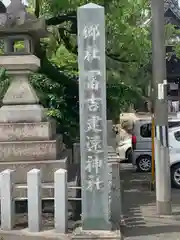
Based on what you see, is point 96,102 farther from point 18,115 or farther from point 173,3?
point 173,3

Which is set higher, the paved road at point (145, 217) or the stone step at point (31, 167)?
the stone step at point (31, 167)

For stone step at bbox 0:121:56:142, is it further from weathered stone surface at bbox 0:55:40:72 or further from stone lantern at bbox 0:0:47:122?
weathered stone surface at bbox 0:55:40:72

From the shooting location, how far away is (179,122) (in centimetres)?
1717

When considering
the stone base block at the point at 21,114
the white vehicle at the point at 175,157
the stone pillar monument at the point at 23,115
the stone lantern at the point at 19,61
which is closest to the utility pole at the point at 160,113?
the stone pillar monument at the point at 23,115

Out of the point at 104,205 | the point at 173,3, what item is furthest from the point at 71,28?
the point at 173,3

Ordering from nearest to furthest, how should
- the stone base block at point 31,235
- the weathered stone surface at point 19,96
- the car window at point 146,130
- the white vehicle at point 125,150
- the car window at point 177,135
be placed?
1. the stone base block at point 31,235
2. the weathered stone surface at point 19,96
3. the car window at point 177,135
4. the car window at point 146,130
5. the white vehicle at point 125,150

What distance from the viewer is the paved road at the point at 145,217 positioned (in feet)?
25.9

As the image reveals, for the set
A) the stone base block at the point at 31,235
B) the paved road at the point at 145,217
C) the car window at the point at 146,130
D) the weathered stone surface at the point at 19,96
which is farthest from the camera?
the car window at the point at 146,130

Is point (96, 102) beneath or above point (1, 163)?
above

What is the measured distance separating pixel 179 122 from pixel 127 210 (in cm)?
772

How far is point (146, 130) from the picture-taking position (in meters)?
17.2

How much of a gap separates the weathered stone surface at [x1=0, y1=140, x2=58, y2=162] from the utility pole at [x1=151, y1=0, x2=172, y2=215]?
2.34 meters

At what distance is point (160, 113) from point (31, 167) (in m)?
2.96

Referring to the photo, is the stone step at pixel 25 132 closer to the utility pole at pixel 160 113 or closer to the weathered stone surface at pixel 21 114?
the weathered stone surface at pixel 21 114
